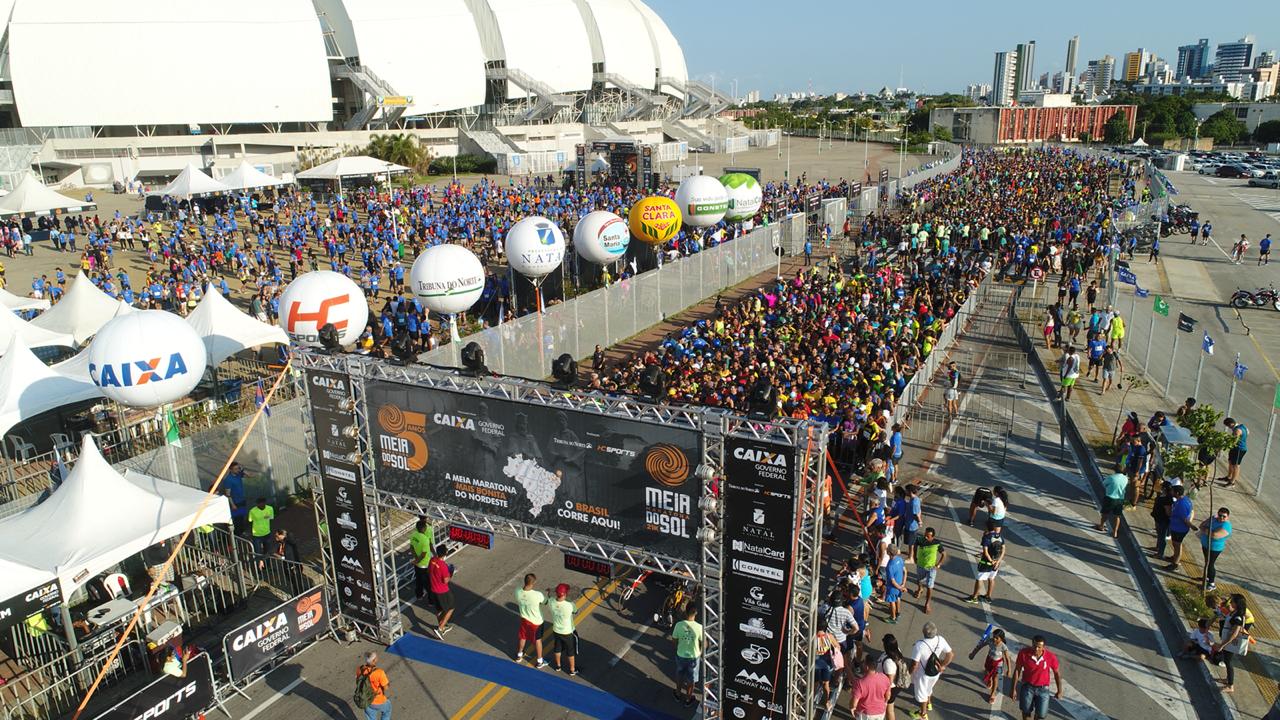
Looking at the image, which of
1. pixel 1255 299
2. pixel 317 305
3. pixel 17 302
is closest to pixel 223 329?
pixel 317 305

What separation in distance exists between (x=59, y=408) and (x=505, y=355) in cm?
953

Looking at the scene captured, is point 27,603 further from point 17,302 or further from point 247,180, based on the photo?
point 247,180

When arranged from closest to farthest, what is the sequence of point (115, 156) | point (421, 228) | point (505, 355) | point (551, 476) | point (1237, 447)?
point (551, 476), point (1237, 447), point (505, 355), point (421, 228), point (115, 156)

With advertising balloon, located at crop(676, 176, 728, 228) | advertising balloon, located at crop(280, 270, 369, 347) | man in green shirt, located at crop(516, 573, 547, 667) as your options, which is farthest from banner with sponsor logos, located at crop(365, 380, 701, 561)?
advertising balloon, located at crop(676, 176, 728, 228)

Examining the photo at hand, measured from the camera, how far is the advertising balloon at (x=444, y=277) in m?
18.8

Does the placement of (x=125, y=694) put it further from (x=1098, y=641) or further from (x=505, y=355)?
(x=1098, y=641)

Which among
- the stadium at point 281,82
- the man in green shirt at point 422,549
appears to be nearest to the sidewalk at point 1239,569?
the man in green shirt at point 422,549

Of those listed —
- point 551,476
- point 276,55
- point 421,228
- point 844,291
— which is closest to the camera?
point 551,476

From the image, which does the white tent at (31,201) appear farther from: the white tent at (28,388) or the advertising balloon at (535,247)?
the advertising balloon at (535,247)

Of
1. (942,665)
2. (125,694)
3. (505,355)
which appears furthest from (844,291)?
(125,694)

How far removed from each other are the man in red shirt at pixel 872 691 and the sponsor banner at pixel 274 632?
24.1 feet

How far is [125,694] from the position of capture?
10477mm

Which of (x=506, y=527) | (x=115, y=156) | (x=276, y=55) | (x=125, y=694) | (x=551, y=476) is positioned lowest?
(x=125, y=694)

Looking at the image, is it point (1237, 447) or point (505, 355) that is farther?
point (505, 355)
